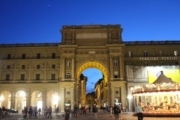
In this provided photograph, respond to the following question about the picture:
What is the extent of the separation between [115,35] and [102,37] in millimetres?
3131

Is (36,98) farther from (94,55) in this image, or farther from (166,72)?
(166,72)

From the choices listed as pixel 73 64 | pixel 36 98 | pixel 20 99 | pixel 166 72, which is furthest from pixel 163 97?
pixel 20 99

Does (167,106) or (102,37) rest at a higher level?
(102,37)

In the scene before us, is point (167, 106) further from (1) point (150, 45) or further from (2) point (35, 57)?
(2) point (35, 57)

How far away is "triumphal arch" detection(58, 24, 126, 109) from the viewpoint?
5338 centimetres

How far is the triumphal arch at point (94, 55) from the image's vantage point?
53375 mm

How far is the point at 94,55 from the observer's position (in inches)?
2195

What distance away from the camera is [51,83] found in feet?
188

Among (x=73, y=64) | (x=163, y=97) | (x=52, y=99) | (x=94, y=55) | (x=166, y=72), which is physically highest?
(x=94, y=55)

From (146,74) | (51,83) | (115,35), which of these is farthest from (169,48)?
(51,83)

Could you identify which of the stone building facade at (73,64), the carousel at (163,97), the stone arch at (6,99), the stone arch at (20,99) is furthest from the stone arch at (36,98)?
the carousel at (163,97)

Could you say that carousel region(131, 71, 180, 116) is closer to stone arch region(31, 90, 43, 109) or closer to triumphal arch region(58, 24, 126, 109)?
triumphal arch region(58, 24, 126, 109)

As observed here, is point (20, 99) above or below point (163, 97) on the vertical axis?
below

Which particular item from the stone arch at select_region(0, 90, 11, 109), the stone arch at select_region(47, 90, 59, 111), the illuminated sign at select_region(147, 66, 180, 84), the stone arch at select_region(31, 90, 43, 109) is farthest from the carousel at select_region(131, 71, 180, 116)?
the stone arch at select_region(0, 90, 11, 109)
